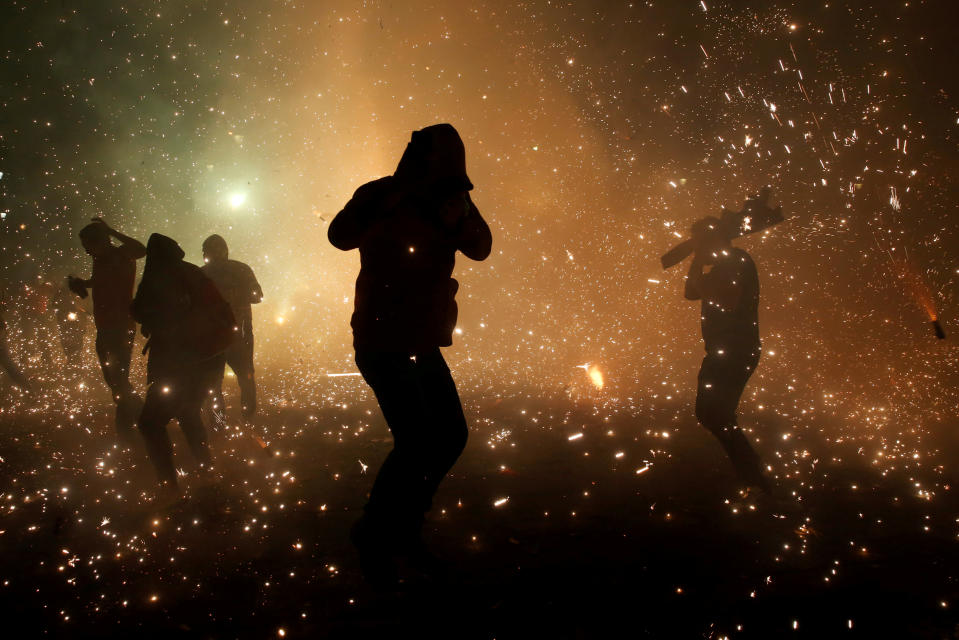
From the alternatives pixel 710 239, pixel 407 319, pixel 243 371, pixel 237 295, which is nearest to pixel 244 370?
pixel 243 371

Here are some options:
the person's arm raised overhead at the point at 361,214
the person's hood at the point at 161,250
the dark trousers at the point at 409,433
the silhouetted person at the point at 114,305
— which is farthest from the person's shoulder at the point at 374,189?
the silhouetted person at the point at 114,305

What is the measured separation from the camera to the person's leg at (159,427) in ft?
9.16

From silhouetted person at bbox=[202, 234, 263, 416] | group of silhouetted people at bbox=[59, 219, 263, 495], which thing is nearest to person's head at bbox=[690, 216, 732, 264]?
group of silhouetted people at bbox=[59, 219, 263, 495]

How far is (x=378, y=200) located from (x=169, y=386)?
87.6 inches

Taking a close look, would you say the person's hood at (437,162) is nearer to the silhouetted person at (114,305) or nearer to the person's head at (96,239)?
the silhouetted person at (114,305)

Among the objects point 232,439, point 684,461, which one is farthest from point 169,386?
point 684,461

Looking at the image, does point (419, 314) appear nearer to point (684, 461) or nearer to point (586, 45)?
point (684, 461)

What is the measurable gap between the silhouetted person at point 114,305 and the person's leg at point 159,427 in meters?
1.35

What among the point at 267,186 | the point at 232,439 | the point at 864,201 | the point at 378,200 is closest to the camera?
the point at 378,200

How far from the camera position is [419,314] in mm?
1708

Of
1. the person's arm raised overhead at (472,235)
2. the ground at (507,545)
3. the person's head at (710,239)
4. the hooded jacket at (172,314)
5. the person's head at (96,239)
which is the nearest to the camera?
the ground at (507,545)

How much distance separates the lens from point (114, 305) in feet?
12.6

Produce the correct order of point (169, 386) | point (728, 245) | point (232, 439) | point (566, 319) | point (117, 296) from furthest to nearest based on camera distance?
point (566, 319)
point (232, 439)
point (117, 296)
point (728, 245)
point (169, 386)

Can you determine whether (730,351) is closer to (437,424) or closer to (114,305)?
(437,424)
